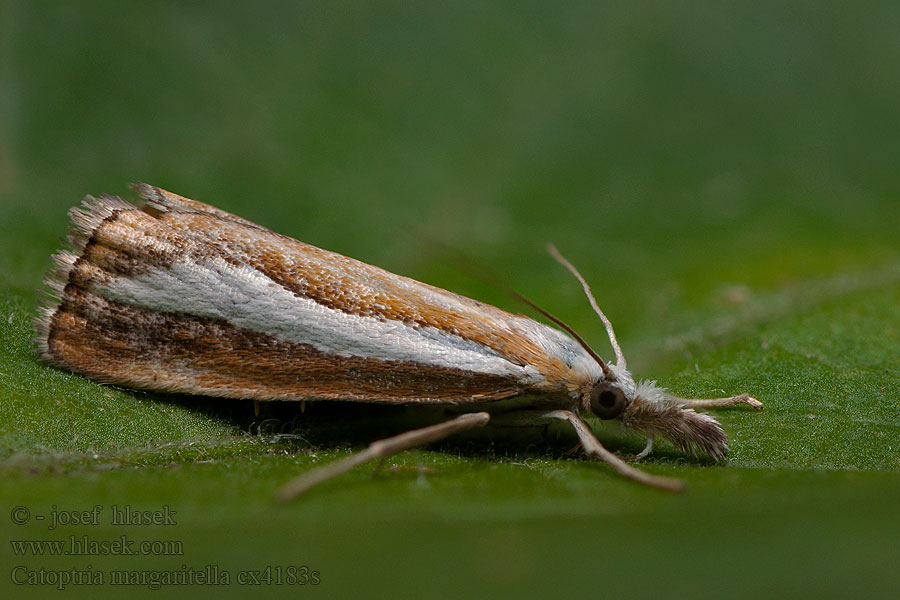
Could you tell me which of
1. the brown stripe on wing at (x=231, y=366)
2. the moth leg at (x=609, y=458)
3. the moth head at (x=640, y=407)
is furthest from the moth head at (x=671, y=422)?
the brown stripe on wing at (x=231, y=366)

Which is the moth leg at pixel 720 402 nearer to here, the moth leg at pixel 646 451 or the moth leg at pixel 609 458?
the moth leg at pixel 646 451

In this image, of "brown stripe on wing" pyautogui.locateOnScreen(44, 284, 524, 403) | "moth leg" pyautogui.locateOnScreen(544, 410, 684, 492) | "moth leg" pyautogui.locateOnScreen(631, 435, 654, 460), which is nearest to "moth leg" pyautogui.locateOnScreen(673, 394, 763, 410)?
"moth leg" pyautogui.locateOnScreen(631, 435, 654, 460)

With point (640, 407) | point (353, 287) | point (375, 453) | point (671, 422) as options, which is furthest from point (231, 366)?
point (671, 422)

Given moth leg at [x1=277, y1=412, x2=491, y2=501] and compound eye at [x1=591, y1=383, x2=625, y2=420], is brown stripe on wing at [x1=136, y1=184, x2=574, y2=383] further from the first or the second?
moth leg at [x1=277, y1=412, x2=491, y2=501]

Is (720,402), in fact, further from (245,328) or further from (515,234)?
(245,328)

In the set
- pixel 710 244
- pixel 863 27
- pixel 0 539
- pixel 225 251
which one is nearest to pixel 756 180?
pixel 710 244

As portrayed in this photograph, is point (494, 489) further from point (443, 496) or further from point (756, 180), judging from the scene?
point (756, 180)
